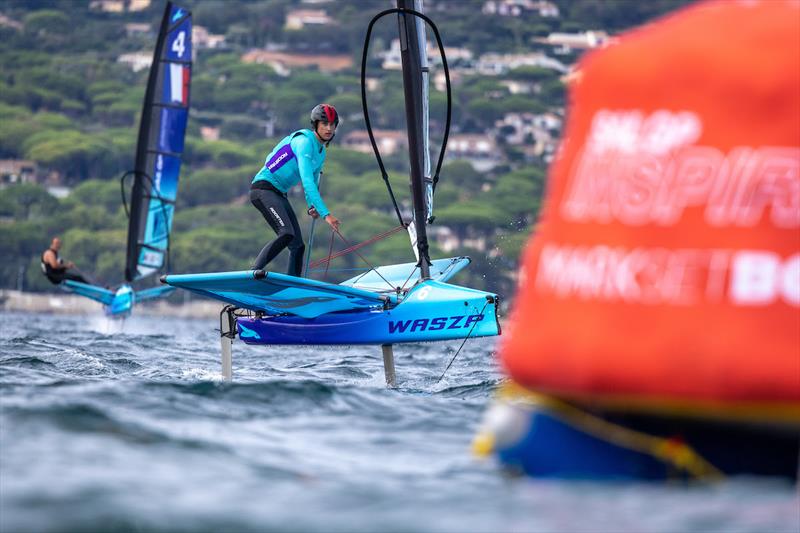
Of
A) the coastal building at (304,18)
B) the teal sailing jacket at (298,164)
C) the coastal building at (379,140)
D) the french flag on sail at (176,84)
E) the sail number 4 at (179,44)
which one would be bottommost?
the coastal building at (379,140)

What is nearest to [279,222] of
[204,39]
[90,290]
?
[90,290]

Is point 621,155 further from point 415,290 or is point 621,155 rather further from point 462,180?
point 462,180

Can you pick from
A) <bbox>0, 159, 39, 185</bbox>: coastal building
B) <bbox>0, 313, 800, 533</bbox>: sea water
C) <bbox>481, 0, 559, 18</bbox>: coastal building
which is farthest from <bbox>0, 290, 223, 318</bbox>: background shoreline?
<bbox>481, 0, 559, 18</bbox>: coastal building

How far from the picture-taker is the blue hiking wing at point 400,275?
914 cm

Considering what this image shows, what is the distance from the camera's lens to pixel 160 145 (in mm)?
19141

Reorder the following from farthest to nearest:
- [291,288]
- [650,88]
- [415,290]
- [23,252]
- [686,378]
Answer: [23,252], [415,290], [291,288], [650,88], [686,378]

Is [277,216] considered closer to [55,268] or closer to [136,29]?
[55,268]

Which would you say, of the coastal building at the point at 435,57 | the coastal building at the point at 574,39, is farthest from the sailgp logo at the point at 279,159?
the coastal building at the point at 574,39

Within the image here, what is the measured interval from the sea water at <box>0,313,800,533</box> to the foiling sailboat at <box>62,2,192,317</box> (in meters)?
12.9

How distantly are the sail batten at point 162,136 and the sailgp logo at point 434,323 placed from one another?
1068 cm

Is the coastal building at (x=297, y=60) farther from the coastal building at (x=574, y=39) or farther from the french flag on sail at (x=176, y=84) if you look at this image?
the french flag on sail at (x=176, y=84)

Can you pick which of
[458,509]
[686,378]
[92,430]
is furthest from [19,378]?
[686,378]

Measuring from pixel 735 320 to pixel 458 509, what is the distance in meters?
0.85

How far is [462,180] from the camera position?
90.1 m
